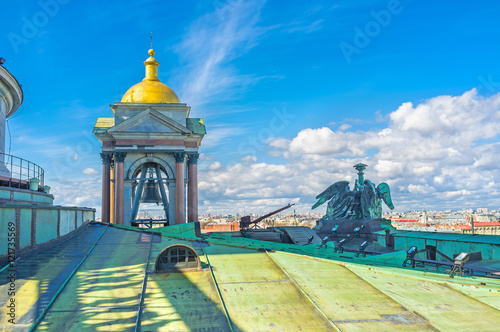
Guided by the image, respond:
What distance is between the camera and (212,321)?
13664 mm

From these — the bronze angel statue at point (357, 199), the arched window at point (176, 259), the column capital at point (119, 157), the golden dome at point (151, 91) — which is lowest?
the arched window at point (176, 259)

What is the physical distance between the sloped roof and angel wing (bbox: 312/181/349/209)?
A: 29.0 metres

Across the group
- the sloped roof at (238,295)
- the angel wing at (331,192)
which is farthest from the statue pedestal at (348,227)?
the sloped roof at (238,295)

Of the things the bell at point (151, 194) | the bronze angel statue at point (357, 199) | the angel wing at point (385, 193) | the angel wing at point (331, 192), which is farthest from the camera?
the angel wing at point (331, 192)

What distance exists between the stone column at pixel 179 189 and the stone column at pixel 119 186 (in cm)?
533

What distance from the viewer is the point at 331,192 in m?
50.0

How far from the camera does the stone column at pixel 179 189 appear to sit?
41250 millimetres

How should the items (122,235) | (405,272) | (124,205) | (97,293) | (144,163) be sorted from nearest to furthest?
(97,293) < (405,272) < (122,235) < (124,205) < (144,163)

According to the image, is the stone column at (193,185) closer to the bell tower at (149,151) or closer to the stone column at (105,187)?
the bell tower at (149,151)

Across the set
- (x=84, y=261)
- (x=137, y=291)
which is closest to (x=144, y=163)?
(x=84, y=261)

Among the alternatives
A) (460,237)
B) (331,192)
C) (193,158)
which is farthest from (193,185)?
(460,237)

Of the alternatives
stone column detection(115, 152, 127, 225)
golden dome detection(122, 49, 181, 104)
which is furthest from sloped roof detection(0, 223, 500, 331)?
golden dome detection(122, 49, 181, 104)

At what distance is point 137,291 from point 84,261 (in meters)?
5.06

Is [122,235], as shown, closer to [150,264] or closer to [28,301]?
[150,264]
